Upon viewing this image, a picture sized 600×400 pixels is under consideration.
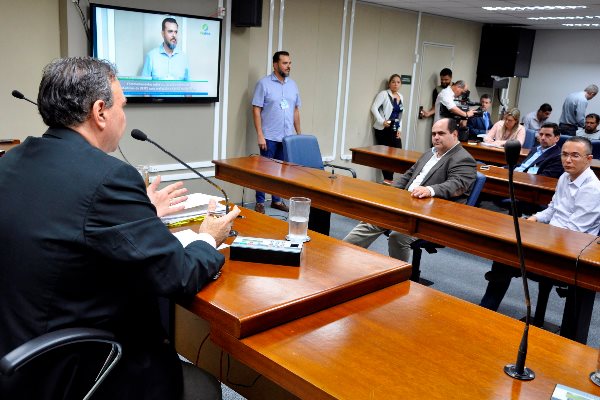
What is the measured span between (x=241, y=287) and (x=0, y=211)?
63 cm

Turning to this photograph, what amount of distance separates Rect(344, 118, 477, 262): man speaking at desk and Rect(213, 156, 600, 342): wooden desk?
0.12m

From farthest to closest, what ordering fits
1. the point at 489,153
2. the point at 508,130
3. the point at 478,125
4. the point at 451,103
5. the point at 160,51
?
1. the point at 478,125
2. the point at 451,103
3. the point at 508,130
4. the point at 489,153
5. the point at 160,51

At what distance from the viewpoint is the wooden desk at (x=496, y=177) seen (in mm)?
4297

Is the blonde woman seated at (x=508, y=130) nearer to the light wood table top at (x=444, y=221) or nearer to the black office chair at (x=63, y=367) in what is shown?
the light wood table top at (x=444, y=221)

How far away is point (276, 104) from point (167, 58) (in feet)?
3.88

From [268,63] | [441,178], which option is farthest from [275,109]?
[441,178]

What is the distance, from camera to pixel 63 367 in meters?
1.23

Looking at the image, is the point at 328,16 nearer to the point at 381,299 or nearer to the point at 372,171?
the point at 372,171

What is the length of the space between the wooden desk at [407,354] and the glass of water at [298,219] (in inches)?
18.7

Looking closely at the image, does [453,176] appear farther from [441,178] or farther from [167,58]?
[167,58]

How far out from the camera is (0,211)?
1239mm

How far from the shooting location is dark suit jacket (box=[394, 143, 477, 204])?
3371 millimetres

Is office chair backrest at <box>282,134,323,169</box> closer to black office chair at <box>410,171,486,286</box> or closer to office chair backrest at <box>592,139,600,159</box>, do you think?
black office chair at <box>410,171,486,286</box>

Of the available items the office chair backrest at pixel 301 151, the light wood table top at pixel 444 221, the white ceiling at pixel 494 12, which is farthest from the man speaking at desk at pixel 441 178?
the white ceiling at pixel 494 12
